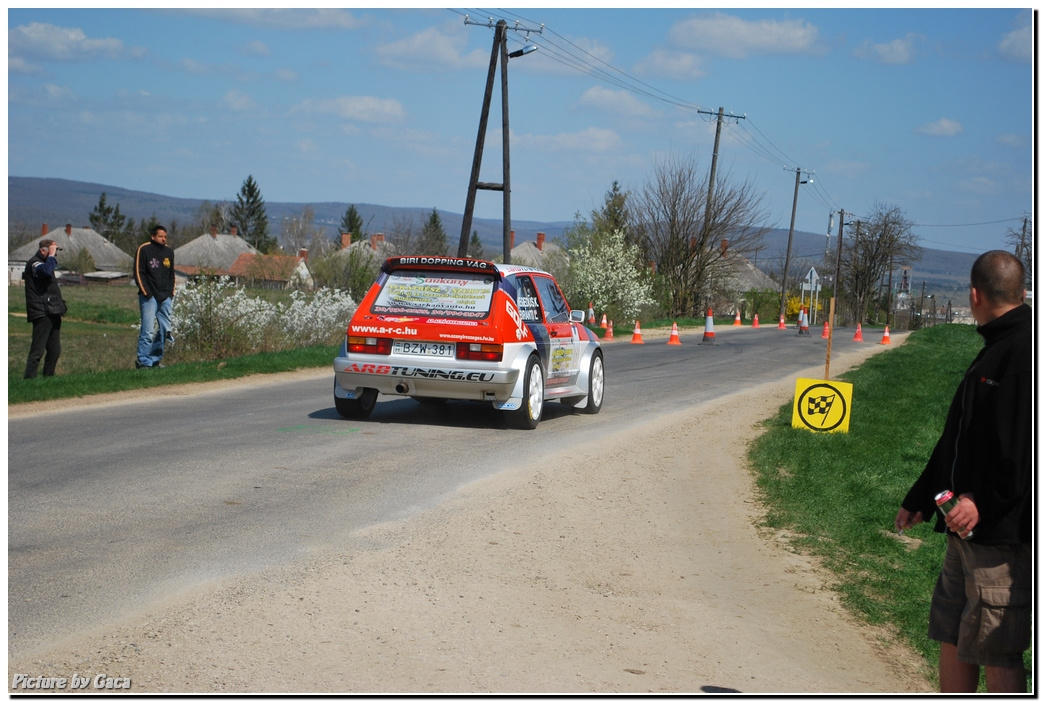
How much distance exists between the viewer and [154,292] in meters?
17.0

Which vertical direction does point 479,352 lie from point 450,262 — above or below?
below

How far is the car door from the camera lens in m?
13.2

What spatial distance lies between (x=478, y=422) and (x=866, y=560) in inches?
252

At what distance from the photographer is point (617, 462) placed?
10.5 m

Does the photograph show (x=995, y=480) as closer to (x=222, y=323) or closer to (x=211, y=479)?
(x=211, y=479)

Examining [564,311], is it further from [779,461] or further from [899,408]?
[899,408]

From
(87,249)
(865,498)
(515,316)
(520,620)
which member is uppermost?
(515,316)

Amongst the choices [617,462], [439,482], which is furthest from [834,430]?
[439,482]

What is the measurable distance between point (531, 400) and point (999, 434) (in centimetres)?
872

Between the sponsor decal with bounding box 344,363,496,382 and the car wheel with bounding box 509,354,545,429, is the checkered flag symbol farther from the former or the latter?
the sponsor decal with bounding box 344,363,496,382

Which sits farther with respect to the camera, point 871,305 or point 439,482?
point 871,305

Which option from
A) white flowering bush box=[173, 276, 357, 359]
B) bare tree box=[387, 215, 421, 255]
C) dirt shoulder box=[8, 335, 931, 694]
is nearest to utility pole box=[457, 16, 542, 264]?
white flowering bush box=[173, 276, 357, 359]

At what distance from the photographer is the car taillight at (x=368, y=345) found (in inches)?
481

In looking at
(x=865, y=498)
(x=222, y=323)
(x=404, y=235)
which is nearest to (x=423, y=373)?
(x=865, y=498)
